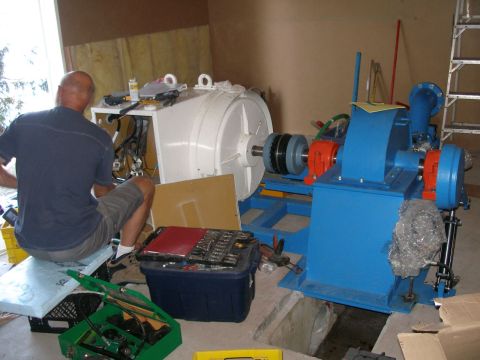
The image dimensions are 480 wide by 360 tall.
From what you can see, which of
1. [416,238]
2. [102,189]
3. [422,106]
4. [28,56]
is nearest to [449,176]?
[416,238]

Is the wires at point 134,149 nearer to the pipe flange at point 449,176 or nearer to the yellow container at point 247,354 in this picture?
the yellow container at point 247,354

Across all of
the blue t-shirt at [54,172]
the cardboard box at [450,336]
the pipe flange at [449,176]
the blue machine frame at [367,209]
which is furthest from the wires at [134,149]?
the cardboard box at [450,336]

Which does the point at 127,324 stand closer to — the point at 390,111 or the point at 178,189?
the point at 178,189

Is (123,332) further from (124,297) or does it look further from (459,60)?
(459,60)

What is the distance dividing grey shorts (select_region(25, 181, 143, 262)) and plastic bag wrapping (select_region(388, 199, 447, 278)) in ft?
4.15

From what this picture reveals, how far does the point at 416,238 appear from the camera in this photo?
2.10m

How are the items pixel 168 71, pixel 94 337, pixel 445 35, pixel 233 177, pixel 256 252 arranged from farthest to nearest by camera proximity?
1. pixel 168 71
2. pixel 445 35
3. pixel 233 177
4. pixel 256 252
5. pixel 94 337

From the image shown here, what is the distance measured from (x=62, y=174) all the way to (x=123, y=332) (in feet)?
2.35

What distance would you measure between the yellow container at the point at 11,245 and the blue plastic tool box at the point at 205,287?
1.03m

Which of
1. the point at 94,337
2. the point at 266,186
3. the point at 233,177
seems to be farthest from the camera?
the point at 266,186

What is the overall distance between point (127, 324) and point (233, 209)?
1096mm

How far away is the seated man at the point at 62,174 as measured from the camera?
6.69 ft

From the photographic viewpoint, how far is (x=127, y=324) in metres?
2.12

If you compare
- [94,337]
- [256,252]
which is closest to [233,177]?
[256,252]
